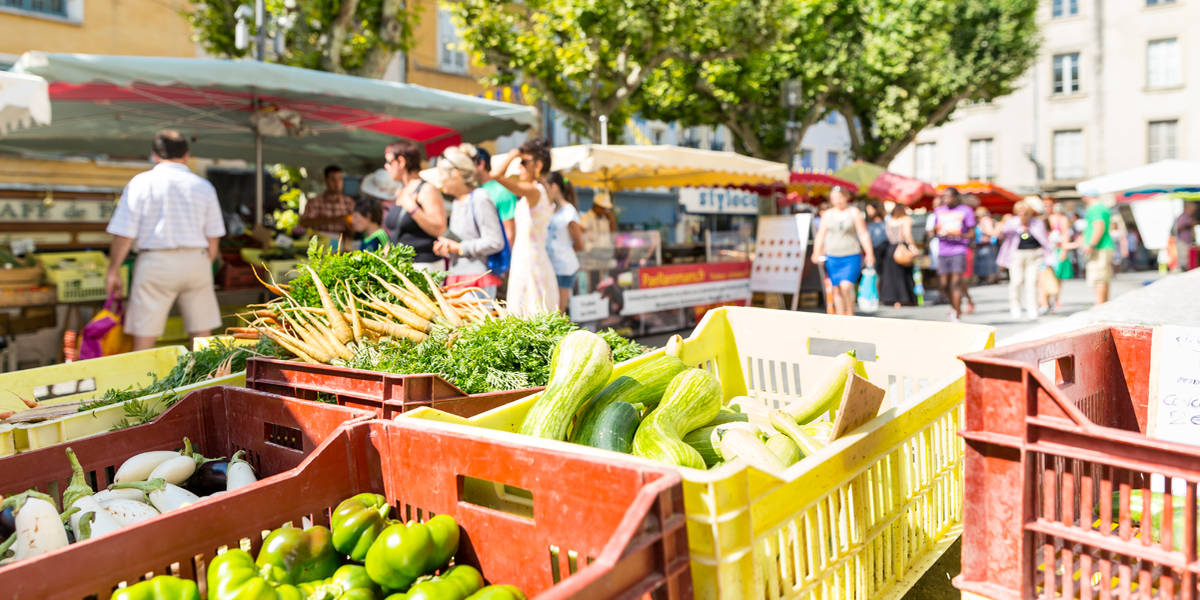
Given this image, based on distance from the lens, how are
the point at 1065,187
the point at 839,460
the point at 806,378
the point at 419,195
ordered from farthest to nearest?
the point at 1065,187, the point at 419,195, the point at 806,378, the point at 839,460

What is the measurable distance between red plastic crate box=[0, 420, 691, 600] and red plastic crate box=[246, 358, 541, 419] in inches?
15.1

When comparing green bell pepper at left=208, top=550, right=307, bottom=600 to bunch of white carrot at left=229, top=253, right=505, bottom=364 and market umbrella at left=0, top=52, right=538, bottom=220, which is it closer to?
bunch of white carrot at left=229, top=253, right=505, bottom=364

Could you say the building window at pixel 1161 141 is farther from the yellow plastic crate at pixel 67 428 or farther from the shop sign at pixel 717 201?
the yellow plastic crate at pixel 67 428

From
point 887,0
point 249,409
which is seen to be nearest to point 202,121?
point 249,409

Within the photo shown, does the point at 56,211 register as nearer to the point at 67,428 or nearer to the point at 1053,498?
the point at 67,428

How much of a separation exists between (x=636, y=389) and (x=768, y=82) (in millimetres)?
21165

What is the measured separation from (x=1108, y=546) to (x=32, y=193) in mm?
12407

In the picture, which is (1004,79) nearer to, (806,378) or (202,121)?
(202,121)

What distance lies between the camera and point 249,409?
8.17 feet

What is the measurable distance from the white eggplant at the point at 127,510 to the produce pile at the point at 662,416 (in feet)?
3.03

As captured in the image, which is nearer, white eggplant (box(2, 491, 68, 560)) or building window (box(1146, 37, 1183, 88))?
white eggplant (box(2, 491, 68, 560))

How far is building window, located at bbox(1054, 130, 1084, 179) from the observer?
38500 mm

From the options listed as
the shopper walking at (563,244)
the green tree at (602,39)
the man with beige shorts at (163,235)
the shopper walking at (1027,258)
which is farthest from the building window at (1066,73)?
the man with beige shorts at (163,235)

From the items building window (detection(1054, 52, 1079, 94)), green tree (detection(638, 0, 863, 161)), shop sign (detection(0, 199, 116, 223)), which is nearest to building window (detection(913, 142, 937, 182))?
building window (detection(1054, 52, 1079, 94))
